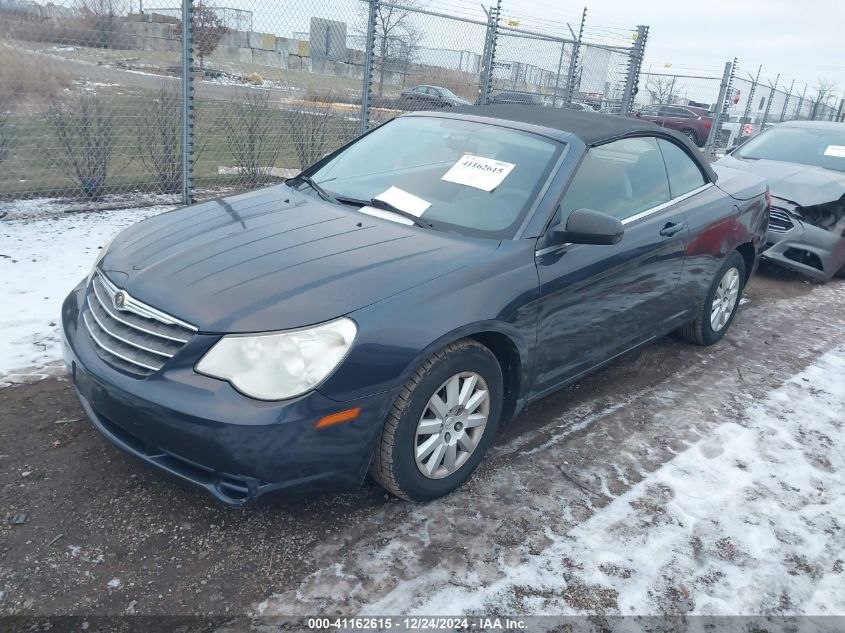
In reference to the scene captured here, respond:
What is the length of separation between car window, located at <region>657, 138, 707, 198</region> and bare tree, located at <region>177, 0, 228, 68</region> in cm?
460

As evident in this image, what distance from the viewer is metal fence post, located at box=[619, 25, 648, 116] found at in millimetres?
13164

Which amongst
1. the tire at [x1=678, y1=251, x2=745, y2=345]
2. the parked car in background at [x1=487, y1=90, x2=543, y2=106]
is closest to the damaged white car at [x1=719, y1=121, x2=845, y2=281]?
the tire at [x1=678, y1=251, x2=745, y2=345]

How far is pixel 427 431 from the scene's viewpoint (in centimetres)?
267

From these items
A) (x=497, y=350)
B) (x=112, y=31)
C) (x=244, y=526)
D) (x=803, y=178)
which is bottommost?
(x=244, y=526)

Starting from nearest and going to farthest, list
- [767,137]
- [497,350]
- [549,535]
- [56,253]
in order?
[549,535] < [497,350] < [56,253] < [767,137]

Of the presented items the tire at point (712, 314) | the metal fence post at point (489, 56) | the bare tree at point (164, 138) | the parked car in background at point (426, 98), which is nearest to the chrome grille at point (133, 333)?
the tire at point (712, 314)

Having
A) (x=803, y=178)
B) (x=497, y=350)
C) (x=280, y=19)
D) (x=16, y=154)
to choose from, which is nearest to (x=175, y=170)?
(x=16, y=154)

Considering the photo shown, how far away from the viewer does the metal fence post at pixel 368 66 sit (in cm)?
775

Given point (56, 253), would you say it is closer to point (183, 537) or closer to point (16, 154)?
point (16, 154)

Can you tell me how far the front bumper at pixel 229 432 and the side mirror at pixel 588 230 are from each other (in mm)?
1216

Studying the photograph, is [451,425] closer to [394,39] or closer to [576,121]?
[576,121]

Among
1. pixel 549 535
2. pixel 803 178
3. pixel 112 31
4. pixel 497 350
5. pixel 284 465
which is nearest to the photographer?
pixel 284 465

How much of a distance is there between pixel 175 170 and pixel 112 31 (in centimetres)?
153

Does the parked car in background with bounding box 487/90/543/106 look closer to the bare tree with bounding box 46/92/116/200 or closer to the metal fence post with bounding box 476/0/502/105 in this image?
the metal fence post with bounding box 476/0/502/105
